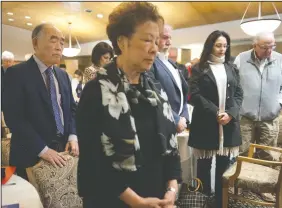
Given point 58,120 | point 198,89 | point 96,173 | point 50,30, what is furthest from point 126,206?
point 198,89

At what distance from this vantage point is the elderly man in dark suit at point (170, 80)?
1530 millimetres

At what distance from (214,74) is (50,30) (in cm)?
113

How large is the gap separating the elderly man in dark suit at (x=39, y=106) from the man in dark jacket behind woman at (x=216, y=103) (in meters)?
0.94

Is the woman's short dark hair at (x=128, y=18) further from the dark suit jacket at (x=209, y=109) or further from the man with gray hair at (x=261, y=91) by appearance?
the man with gray hair at (x=261, y=91)

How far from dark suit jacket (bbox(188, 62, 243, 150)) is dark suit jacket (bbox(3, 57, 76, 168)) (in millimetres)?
1040

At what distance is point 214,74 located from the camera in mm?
1888

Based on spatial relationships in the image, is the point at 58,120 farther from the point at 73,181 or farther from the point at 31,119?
the point at 73,181

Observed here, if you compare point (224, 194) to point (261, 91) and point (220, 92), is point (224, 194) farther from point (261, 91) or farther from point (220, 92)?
point (261, 91)

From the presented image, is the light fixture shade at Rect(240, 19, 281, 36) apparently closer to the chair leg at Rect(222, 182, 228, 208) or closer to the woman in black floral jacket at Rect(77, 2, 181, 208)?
the chair leg at Rect(222, 182, 228, 208)

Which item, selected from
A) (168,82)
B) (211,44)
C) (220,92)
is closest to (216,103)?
(220,92)

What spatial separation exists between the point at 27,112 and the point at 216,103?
4.15 ft

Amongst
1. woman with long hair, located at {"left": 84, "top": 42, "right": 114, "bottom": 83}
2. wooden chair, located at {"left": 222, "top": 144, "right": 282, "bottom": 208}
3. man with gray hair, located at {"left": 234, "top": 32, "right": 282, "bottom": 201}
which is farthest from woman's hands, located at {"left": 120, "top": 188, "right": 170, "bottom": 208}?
man with gray hair, located at {"left": 234, "top": 32, "right": 282, "bottom": 201}

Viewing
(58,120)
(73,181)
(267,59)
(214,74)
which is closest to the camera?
(73,181)

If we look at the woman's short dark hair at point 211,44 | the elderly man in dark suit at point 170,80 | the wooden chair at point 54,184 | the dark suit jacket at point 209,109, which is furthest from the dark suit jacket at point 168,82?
the wooden chair at point 54,184
